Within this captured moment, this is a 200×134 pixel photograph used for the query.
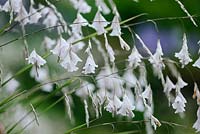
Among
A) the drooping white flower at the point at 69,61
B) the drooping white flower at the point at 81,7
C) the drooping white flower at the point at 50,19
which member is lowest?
the drooping white flower at the point at 69,61

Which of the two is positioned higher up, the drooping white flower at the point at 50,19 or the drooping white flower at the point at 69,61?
the drooping white flower at the point at 50,19

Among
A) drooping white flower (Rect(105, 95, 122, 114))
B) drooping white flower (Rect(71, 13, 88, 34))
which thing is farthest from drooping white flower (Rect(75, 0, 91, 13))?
drooping white flower (Rect(105, 95, 122, 114))

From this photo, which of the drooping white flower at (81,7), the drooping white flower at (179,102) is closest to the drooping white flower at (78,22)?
the drooping white flower at (81,7)

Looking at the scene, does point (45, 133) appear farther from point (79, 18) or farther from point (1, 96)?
point (79, 18)

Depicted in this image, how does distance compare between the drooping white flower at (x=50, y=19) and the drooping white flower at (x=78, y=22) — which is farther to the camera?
the drooping white flower at (x=50, y=19)

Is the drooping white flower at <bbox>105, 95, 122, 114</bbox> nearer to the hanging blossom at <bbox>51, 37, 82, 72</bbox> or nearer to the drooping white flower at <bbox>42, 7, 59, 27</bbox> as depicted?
the hanging blossom at <bbox>51, 37, 82, 72</bbox>

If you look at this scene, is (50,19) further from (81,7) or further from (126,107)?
(126,107)

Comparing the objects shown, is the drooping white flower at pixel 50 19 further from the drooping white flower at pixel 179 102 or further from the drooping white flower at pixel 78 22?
Result: the drooping white flower at pixel 179 102

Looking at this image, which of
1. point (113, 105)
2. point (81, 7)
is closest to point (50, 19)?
point (81, 7)

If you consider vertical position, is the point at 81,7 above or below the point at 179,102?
above

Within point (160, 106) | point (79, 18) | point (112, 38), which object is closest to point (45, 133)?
point (160, 106)

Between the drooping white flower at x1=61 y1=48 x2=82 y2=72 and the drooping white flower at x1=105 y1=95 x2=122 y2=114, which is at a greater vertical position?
the drooping white flower at x1=61 y1=48 x2=82 y2=72
